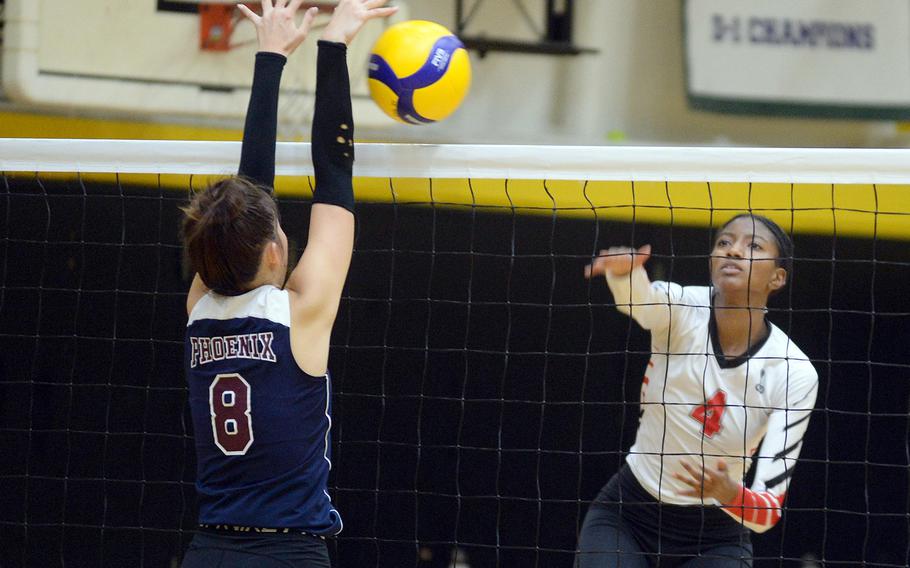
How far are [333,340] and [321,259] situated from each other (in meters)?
3.23

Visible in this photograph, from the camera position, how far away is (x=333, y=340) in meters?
5.61

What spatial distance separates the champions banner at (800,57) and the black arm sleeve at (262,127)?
5.03 meters

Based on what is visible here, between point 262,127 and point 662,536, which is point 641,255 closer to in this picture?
point 662,536

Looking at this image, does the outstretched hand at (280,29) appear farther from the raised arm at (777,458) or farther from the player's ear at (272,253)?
the raised arm at (777,458)

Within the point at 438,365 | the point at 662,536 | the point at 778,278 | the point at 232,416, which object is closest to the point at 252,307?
the point at 232,416

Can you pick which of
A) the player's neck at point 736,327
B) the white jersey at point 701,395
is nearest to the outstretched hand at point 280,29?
the white jersey at point 701,395

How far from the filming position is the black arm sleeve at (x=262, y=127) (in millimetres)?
2648

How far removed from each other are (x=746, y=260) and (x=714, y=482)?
2.49 ft

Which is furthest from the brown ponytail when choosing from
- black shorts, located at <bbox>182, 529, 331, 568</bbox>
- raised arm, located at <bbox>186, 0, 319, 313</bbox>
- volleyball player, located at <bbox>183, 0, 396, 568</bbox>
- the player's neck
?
the player's neck

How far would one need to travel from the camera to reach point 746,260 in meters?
3.49

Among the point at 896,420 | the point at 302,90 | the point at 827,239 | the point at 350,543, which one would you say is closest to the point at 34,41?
the point at 302,90

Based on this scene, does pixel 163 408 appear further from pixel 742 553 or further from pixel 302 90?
pixel 742 553

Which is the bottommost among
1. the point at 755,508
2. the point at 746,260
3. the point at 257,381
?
the point at 755,508

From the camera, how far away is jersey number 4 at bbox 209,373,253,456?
2.31m
